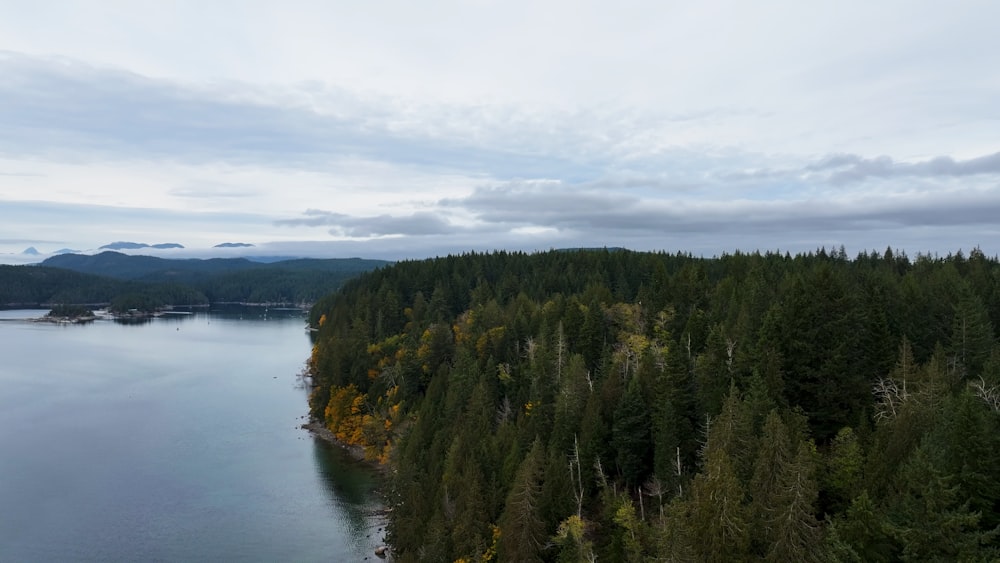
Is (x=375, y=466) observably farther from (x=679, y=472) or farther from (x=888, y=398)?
(x=888, y=398)

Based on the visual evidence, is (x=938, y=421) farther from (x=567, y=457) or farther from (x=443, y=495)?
(x=443, y=495)

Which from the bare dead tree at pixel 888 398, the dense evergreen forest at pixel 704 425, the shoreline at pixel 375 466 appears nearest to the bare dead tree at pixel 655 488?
the dense evergreen forest at pixel 704 425

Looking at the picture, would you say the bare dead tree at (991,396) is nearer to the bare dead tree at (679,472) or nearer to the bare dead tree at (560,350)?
the bare dead tree at (679,472)

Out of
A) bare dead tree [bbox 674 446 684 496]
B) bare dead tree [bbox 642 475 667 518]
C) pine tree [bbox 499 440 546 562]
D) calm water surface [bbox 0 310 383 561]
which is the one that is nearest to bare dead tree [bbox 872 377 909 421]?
bare dead tree [bbox 674 446 684 496]

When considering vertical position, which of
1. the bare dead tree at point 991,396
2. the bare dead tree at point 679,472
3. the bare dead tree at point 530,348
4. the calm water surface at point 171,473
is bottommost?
the calm water surface at point 171,473

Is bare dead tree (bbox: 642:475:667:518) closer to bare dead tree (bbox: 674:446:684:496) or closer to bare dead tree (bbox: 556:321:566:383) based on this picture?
bare dead tree (bbox: 674:446:684:496)

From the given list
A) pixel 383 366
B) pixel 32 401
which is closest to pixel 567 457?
pixel 383 366
